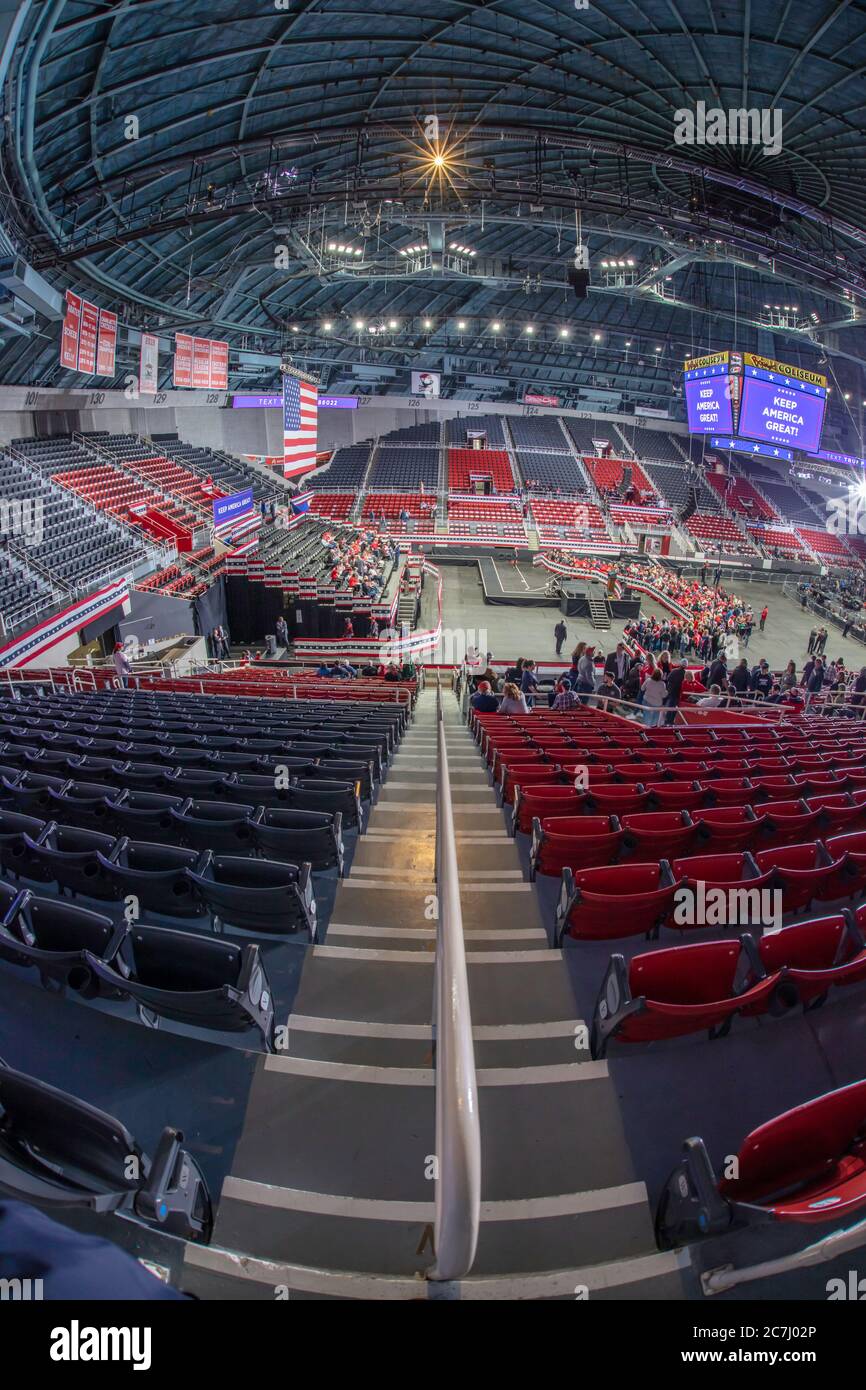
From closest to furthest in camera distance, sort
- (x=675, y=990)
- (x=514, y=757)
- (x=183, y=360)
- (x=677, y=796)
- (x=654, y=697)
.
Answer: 1. (x=675, y=990)
2. (x=677, y=796)
3. (x=514, y=757)
4. (x=654, y=697)
5. (x=183, y=360)

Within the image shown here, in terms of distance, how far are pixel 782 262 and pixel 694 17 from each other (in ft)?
31.8

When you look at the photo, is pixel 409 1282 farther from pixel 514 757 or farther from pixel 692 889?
pixel 514 757

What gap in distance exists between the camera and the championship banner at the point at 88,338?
17.4m

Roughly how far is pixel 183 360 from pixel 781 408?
21984 mm

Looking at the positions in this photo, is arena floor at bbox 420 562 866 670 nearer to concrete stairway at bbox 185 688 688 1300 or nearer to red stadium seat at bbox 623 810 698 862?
red stadium seat at bbox 623 810 698 862

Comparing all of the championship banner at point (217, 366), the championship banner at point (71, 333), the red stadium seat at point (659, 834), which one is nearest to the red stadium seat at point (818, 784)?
the red stadium seat at point (659, 834)

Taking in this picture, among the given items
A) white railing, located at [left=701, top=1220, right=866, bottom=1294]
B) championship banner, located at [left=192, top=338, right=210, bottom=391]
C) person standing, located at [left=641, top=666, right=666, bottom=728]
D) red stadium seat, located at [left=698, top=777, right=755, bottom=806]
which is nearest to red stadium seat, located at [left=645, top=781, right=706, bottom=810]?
red stadium seat, located at [left=698, top=777, right=755, bottom=806]

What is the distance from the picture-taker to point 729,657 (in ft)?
79.4

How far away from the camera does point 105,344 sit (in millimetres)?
18516

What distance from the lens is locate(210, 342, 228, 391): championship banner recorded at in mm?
23183

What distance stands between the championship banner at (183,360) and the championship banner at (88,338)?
3.51 meters

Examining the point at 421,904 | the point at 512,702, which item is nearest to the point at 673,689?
the point at 512,702

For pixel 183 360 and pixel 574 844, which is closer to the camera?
pixel 574 844

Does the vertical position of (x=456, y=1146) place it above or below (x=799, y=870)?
above
